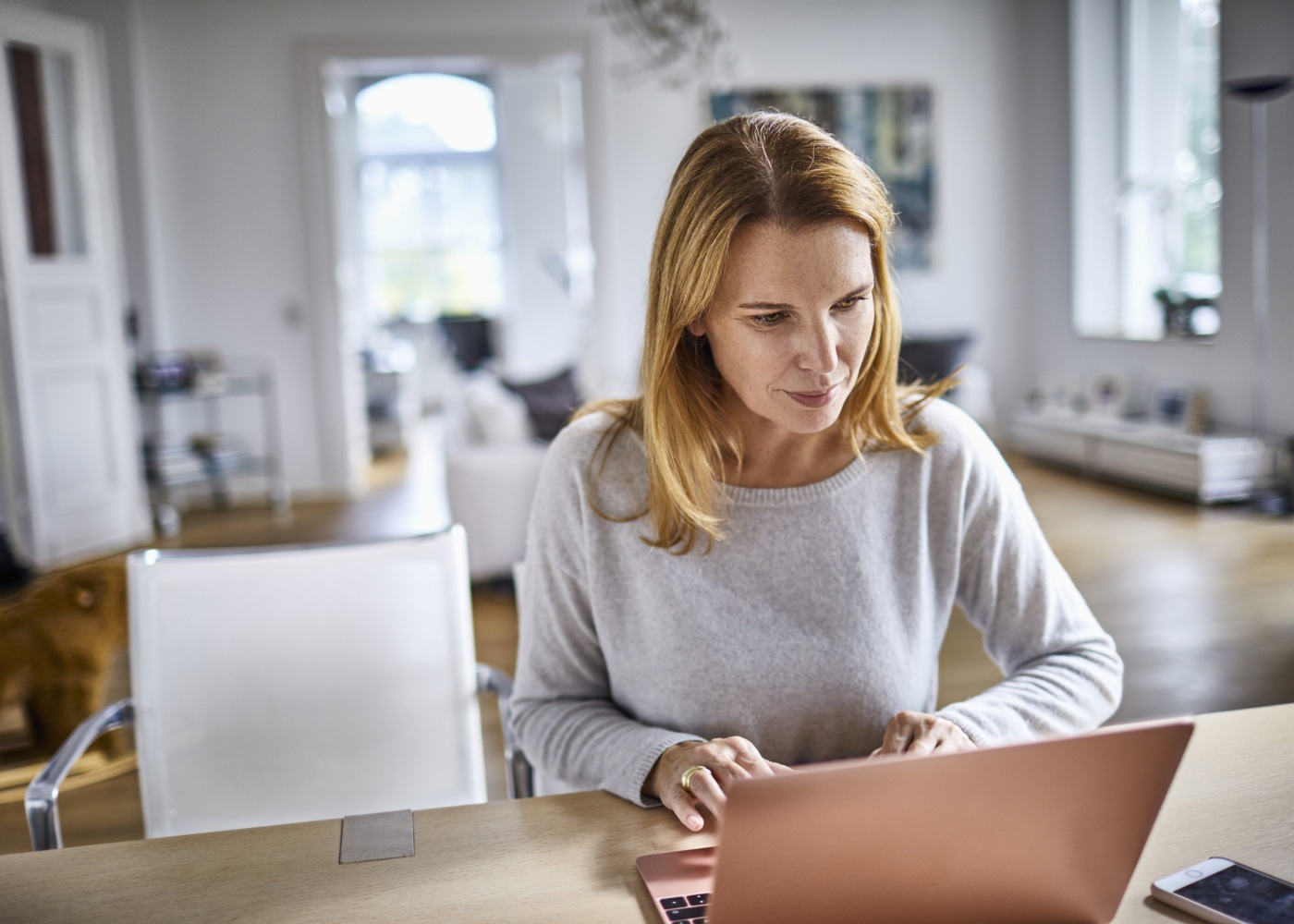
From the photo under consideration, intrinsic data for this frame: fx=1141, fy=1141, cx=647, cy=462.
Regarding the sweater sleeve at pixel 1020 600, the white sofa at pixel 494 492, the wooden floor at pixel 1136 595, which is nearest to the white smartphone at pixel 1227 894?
the sweater sleeve at pixel 1020 600

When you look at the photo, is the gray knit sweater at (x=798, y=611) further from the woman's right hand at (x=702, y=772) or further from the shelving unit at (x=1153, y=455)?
the shelving unit at (x=1153, y=455)

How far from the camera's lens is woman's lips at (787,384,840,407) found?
108 centimetres

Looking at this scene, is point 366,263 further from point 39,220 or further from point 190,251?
point 39,220

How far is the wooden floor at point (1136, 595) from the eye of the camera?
9.36 ft

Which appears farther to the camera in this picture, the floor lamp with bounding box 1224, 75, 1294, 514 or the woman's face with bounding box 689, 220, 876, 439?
the floor lamp with bounding box 1224, 75, 1294, 514

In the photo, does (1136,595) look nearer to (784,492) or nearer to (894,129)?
(784,492)

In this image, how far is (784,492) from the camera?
3.92 feet

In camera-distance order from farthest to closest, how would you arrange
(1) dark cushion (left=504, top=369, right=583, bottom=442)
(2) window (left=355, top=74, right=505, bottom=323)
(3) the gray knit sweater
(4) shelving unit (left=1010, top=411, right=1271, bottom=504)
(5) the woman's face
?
(2) window (left=355, top=74, right=505, bottom=323) < (4) shelving unit (left=1010, top=411, right=1271, bottom=504) < (1) dark cushion (left=504, top=369, right=583, bottom=442) < (3) the gray knit sweater < (5) the woman's face

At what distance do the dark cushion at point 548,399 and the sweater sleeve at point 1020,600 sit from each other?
10.5 feet

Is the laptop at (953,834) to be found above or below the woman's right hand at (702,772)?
above

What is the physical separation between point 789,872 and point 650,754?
13.5 inches

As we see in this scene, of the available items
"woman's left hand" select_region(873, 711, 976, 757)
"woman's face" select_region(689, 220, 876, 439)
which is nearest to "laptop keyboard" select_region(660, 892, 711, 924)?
"woman's left hand" select_region(873, 711, 976, 757)

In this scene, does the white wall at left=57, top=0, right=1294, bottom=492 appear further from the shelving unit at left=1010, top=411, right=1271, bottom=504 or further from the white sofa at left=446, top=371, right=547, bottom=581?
the white sofa at left=446, top=371, right=547, bottom=581

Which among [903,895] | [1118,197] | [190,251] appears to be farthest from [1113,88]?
[903,895]
